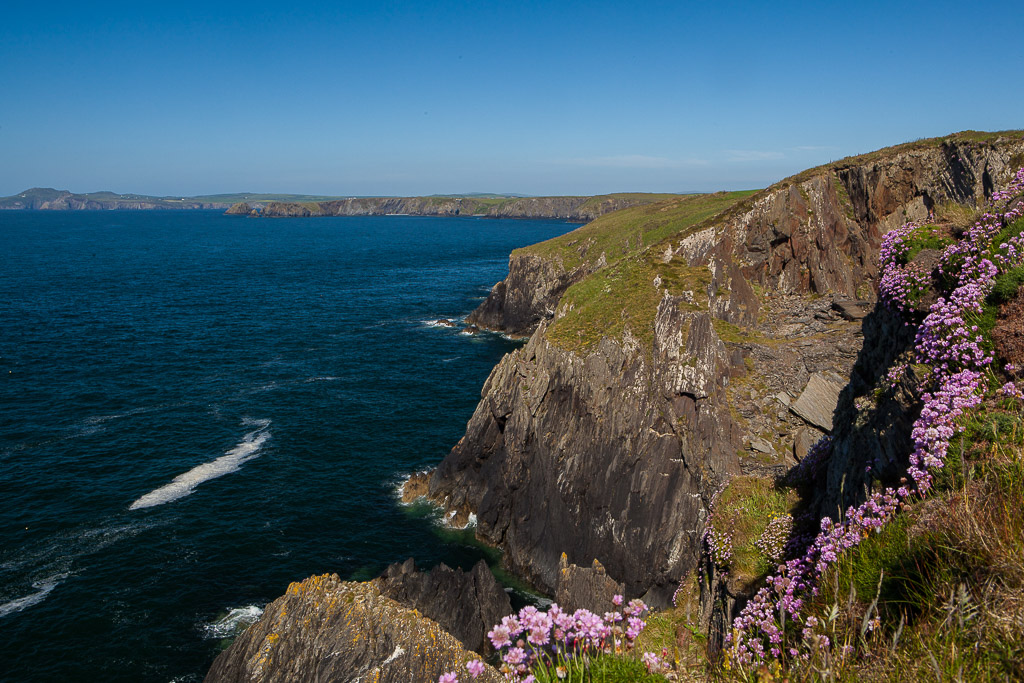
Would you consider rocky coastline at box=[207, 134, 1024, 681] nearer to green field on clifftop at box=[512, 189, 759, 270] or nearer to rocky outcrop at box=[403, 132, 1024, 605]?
rocky outcrop at box=[403, 132, 1024, 605]

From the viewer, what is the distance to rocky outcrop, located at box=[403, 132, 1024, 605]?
35.0m

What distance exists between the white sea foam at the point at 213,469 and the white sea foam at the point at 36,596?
313 inches

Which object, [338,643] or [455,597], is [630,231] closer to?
[455,597]

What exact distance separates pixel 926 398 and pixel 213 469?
169 ft

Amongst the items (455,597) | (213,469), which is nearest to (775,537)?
(455,597)

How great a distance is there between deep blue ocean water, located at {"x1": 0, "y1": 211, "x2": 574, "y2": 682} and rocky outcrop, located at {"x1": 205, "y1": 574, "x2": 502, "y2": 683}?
6599 mm

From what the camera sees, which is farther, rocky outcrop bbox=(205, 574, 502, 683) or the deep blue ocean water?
the deep blue ocean water

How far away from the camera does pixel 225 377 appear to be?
6994 cm

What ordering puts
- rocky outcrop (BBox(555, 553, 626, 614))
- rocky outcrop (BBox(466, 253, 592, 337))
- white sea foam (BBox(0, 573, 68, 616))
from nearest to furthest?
rocky outcrop (BBox(555, 553, 626, 614)) → white sea foam (BBox(0, 573, 68, 616)) → rocky outcrop (BBox(466, 253, 592, 337))

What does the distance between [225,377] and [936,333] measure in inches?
2872

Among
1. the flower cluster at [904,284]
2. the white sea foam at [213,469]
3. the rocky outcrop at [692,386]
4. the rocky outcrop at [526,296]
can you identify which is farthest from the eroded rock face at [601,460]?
the rocky outcrop at [526,296]

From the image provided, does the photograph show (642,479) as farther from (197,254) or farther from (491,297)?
(197,254)

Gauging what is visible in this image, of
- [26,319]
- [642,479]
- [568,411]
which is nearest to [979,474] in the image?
[642,479]

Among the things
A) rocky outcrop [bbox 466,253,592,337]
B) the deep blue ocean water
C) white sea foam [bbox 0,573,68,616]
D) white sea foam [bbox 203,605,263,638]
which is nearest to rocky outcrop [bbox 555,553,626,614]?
the deep blue ocean water
